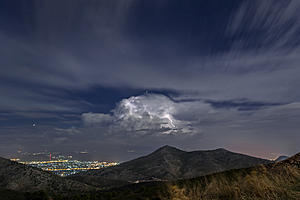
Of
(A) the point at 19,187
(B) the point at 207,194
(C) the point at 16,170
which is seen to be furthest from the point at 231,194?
(C) the point at 16,170

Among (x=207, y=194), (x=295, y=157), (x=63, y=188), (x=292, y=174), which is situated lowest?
(x=63, y=188)

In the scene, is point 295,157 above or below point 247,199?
above

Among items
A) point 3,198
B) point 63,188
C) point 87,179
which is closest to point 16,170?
point 63,188

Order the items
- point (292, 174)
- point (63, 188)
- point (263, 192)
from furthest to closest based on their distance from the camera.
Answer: point (63, 188)
point (292, 174)
point (263, 192)

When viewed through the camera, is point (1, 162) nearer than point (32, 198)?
No

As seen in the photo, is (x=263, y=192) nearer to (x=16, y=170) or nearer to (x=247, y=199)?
(x=247, y=199)

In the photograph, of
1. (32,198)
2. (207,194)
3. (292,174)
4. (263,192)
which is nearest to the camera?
(263,192)

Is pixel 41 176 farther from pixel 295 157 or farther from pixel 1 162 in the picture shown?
pixel 295 157
